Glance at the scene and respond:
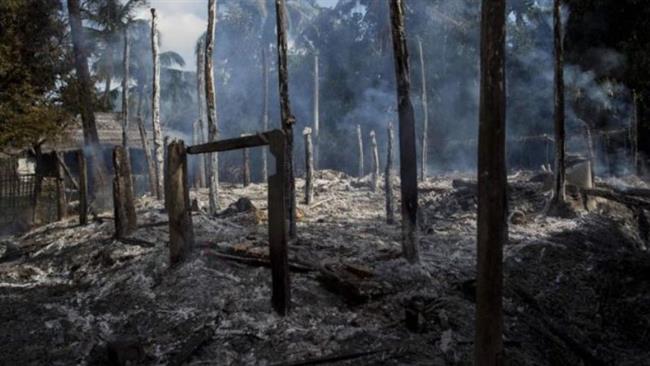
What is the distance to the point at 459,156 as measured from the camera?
27.5m

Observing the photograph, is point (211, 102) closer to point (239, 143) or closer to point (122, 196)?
point (122, 196)

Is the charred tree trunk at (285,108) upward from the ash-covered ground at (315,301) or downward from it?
upward

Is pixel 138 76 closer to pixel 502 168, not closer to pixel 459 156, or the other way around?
pixel 459 156

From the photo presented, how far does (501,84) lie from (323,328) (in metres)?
3.37

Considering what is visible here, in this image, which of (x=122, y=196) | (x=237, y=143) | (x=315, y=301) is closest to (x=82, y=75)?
(x=122, y=196)

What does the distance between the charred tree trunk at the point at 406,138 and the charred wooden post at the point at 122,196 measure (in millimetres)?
5246

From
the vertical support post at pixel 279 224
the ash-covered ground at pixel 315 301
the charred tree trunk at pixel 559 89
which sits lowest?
the ash-covered ground at pixel 315 301

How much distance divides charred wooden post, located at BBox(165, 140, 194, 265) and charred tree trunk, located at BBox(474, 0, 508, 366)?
4.98m

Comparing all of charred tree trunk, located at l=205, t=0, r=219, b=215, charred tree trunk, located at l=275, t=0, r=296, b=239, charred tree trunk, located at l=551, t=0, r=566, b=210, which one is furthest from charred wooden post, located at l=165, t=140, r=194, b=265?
charred tree trunk, located at l=551, t=0, r=566, b=210

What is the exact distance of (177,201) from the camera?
24.1 feet

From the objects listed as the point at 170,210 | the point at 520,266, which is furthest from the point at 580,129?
the point at 170,210

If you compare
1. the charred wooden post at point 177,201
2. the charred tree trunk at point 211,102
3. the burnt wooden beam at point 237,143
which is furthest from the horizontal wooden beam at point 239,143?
the charred tree trunk at point 211,102

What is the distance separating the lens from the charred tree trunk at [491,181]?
332cm

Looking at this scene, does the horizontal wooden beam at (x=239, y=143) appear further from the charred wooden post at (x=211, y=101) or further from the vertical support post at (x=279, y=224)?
the charred wooden post at (x=211, y=101)
